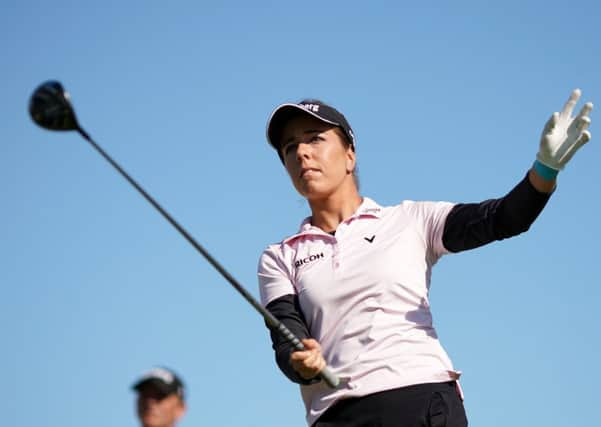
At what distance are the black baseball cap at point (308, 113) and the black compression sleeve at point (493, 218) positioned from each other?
132 centimetres

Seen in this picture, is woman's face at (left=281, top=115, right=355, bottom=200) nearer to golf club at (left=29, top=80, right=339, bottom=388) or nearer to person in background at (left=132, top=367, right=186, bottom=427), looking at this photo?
golf club at (left=29, top=80, right=339, bottom=388)

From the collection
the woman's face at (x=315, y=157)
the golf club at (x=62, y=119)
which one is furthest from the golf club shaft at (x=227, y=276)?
the woman's face at (x=315, y=157)

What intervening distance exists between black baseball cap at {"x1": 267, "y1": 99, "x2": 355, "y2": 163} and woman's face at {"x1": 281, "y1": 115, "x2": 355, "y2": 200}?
0.05 metres

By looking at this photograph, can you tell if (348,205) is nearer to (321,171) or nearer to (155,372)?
(321,171)

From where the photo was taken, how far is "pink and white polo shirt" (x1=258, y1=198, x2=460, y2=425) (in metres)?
7.74

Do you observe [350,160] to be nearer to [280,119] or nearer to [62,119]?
[280,119]

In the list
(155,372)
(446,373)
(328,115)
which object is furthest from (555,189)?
(155,372)

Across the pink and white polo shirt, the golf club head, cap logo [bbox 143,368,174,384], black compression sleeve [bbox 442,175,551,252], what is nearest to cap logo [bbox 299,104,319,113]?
the pink and white polo shirt

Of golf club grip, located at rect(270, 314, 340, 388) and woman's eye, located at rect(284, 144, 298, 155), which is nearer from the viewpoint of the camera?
golf club grip, located at rect(270, 314, 340, 388)

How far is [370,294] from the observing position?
7938mm

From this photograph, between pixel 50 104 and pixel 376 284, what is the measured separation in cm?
240

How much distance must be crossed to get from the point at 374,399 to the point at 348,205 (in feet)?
5.72

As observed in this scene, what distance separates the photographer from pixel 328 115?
9.02 metres

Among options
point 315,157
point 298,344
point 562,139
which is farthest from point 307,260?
point 562,139
